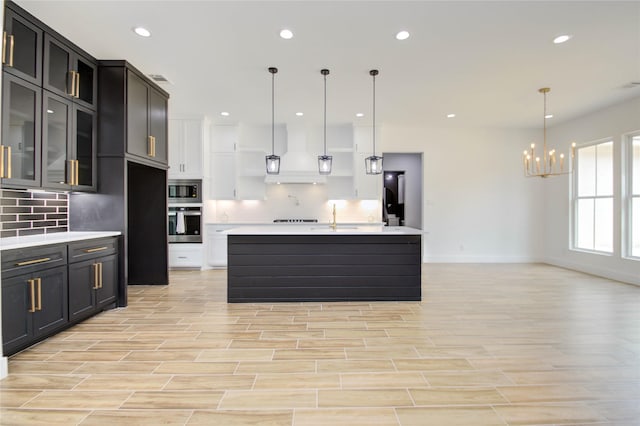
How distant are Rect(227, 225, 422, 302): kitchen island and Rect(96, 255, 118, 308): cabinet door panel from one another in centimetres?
129

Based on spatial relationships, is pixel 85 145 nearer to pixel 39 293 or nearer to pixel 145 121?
pixel 145 121

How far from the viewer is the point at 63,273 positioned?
3.00 m

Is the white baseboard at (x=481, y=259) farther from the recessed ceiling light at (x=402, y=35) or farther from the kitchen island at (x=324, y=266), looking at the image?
the recessed ceiling light at (x=402, y=35)

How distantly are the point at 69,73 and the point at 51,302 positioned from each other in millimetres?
2297

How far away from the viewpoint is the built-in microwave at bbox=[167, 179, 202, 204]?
612 cm

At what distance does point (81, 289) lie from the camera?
322 centimetres

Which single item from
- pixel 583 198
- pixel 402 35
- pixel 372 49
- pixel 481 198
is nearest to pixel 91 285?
pixel 372 49

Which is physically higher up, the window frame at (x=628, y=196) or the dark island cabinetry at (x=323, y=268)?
the window frame at (x=628, y=196)

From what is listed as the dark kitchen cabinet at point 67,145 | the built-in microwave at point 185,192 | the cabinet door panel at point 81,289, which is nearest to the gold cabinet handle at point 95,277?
the cabinet door panel at point 81,289

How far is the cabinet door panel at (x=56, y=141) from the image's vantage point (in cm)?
303

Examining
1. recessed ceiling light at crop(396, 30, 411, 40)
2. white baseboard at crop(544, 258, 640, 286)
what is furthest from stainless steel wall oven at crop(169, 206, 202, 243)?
white baseboard at crop(544, 258, 640, 286)

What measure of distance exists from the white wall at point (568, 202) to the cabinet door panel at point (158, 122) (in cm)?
722

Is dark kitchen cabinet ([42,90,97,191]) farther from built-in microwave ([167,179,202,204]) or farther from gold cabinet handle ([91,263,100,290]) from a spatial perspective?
built-in microwave ([167,179,202,204])

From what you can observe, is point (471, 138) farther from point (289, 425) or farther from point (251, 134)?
point (289, 425)
